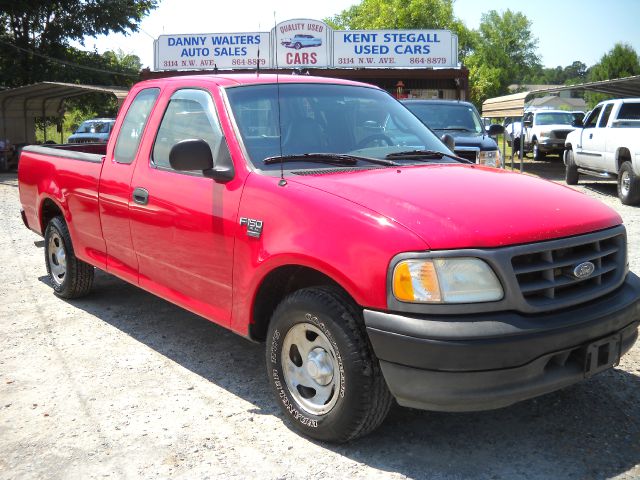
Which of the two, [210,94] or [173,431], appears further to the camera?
[210,94]

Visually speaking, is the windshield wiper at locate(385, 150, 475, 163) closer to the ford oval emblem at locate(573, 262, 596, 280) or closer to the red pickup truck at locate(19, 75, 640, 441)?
the red pickup truck at locate(19, 75, 640, 441)

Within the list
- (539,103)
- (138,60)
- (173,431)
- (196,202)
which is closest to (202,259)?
(196,202)

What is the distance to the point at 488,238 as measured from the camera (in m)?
2.96

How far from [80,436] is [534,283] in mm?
2381

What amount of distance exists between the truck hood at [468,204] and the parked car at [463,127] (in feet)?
22.6

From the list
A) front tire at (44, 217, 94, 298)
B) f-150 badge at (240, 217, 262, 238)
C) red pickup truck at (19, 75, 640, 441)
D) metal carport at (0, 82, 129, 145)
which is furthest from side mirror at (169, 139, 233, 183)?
metal carport at (0, 82, 129, 145)

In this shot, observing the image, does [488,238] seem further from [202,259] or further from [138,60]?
[138,60]

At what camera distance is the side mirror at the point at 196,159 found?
149 inches

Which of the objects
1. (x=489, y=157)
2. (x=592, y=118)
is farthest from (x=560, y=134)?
(x=489, y=157)

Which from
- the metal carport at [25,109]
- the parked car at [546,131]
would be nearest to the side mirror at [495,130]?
the parked car at [546,131]

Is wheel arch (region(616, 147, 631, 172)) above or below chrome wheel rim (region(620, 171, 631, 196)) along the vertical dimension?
above

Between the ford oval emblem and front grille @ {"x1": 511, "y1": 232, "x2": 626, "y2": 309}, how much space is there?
0.01 m

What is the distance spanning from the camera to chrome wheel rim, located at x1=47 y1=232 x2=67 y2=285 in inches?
241

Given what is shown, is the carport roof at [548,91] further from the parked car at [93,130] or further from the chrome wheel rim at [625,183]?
the parked car at [93,130]
